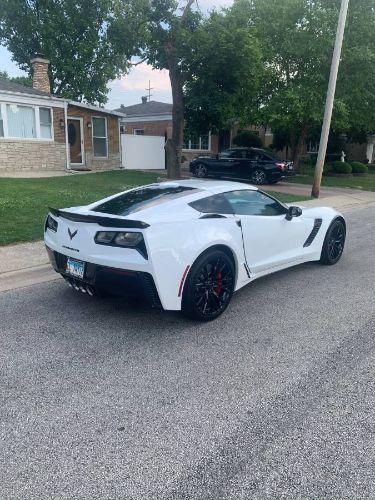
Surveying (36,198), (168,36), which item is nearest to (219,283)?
(36,198)

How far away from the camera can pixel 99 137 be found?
72.5 feet

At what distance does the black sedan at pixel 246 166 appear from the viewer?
63.1ft

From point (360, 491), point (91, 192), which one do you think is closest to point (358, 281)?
point (360, 491)

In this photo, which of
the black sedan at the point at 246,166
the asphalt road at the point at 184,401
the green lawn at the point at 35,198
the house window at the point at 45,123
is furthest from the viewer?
the black sedan at the point at 246,166

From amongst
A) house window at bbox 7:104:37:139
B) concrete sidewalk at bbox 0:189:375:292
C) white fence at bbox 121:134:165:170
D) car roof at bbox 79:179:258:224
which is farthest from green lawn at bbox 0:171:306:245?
white fence at bbox 121:134:165:170

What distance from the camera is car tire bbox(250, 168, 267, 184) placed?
19.3m

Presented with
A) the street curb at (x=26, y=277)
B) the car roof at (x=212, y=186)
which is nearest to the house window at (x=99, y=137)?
the street curb at (x=26, y=277)

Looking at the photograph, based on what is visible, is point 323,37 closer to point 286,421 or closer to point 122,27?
point 122,27

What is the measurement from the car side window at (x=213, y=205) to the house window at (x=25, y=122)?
15666mm

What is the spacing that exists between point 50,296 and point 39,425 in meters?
2.50

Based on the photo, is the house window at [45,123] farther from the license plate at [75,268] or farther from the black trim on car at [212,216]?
the black trim on car at [212,216]

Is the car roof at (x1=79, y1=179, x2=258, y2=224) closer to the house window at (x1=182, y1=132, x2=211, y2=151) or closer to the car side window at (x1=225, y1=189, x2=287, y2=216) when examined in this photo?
the car side window at (x1=225, y1=189, x2=287, y2=216)

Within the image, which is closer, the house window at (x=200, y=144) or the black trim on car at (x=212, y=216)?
the black trim on car at (x=212, y=216)

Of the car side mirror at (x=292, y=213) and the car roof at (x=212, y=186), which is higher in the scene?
the car roof at (x=212, y=186)
